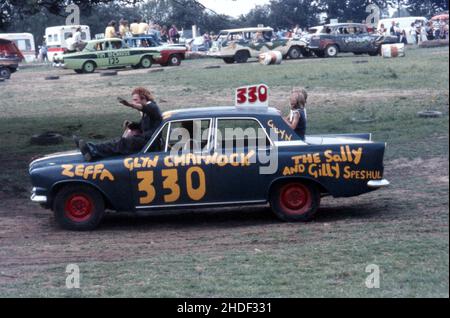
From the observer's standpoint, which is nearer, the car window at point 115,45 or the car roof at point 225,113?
the car roof at point 225,113

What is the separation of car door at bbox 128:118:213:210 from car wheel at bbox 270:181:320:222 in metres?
0.76

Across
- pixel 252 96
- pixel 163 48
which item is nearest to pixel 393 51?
pixel 163 48

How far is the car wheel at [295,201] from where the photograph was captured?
917cm

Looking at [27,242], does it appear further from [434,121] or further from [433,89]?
[433,89]

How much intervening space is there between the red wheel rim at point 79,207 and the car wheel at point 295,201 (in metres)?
2.03

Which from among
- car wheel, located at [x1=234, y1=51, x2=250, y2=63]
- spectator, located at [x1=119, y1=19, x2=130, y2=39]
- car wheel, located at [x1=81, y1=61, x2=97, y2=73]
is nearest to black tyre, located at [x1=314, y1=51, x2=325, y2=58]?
car wheel, located at [x1=234, y1=51, x2=250, y2=63]

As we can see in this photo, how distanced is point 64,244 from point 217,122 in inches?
83.8

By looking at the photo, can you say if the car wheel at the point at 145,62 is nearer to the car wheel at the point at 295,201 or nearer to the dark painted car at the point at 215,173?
the dark painted car at the point at 215,173

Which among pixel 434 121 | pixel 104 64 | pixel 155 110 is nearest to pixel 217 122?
pixel 155 110

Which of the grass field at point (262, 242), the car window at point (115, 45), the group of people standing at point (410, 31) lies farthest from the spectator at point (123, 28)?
the group of people standing at point (410, 31)

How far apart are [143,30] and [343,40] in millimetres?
10717

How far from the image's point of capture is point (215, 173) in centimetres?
903

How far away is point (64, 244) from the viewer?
28.4 feet

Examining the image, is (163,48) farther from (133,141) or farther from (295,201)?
(295,201)
